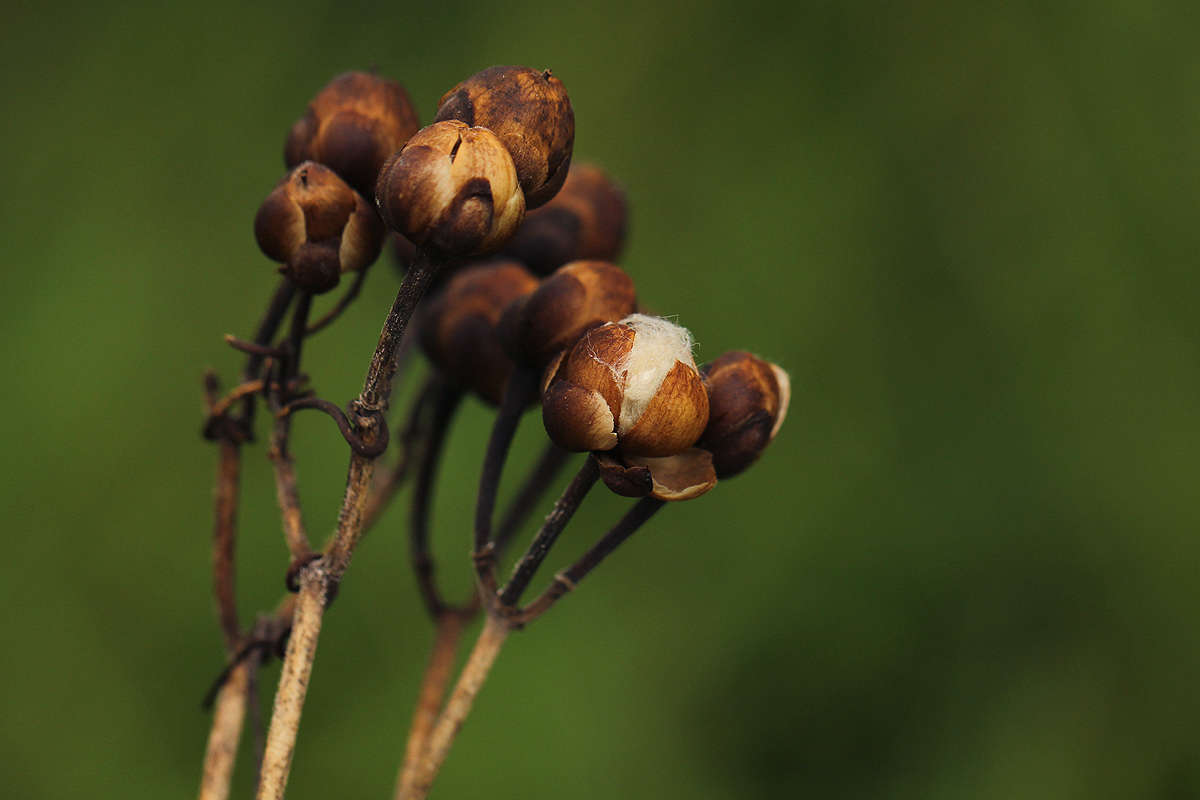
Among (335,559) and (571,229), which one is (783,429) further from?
(335,559)

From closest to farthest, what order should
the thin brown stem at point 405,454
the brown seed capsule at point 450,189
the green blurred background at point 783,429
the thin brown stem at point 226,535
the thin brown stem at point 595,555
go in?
1. the brown seed capsule at point 450,189
2. the thin brown stem at point 595,555
3. the thin brown stem at point 226,535
4. the thin brown stem at point 405,454
5. the green blurred background at point 783,429

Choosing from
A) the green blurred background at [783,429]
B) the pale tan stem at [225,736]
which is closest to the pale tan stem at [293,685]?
the pale tan stem at [225,736]

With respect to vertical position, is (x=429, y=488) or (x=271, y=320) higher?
(x=271, y=320)

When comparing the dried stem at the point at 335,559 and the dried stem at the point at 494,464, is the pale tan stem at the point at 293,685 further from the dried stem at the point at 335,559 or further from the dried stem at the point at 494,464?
the dried stem at the point at 494,464

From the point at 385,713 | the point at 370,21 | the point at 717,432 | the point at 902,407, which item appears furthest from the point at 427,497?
the point at 370,21

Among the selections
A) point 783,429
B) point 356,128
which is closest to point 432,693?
point 356,128

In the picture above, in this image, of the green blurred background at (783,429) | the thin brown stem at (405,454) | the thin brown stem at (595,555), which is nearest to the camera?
the thin brown stem at (595,555)

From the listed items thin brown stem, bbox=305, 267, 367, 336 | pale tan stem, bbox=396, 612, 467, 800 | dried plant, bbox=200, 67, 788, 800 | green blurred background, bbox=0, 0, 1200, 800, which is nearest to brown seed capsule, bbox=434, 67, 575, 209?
dried plant, bbox=200, 67, 788, 800
